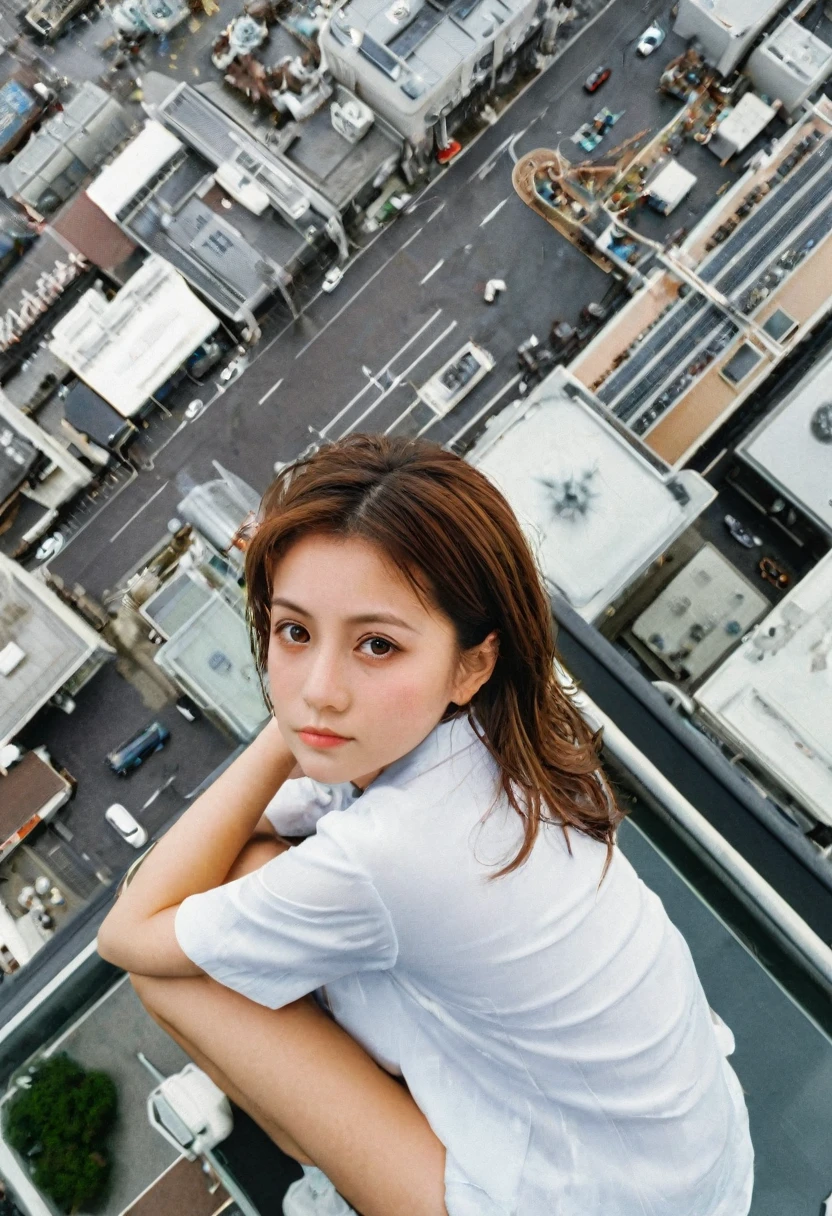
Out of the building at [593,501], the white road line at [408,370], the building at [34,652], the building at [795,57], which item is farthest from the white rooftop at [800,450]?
the building at [34,652]

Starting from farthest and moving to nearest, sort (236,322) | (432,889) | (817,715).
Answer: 1. (236,322)
2. (817,715)
3. (432,889)

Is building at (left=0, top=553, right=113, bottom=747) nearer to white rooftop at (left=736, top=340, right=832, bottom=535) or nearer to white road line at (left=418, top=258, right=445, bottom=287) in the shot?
white road line at (left=418, top=258, right=445, bottom=287)

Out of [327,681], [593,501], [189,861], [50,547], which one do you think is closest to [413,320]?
[593,501]

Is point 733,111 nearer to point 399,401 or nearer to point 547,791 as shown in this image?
point 399,401

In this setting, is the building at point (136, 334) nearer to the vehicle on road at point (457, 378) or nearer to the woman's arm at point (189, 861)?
the vehicle on road at point (457, 378)

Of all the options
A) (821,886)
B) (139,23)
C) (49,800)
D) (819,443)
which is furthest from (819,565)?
(139,23)

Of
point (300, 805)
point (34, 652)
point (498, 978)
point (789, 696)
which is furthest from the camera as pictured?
point (34, 652)

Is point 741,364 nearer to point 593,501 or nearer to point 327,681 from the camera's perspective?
point 593,501
